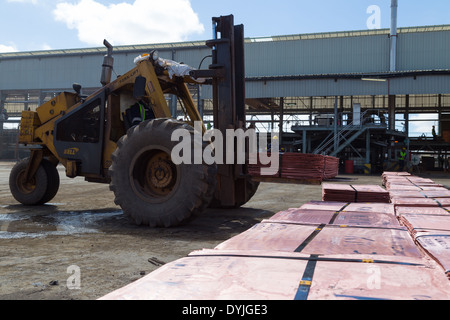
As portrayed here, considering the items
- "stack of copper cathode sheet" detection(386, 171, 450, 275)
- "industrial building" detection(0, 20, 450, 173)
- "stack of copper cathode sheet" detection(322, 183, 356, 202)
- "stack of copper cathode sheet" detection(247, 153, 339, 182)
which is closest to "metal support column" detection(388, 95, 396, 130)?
"industrial building" detection(0, 20, 450, 173)

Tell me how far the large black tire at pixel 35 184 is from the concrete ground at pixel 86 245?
0.26m

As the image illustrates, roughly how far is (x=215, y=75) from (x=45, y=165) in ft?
14.8

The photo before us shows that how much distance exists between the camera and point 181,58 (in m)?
34.2

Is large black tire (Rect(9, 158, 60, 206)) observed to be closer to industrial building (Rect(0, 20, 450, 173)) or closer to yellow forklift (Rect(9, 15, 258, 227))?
yellow forklift (Rect(9, 15, 258, 227))

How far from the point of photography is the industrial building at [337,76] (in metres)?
28.0

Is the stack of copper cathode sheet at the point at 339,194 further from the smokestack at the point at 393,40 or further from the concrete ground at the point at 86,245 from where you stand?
the smokestack at the point at 393,40

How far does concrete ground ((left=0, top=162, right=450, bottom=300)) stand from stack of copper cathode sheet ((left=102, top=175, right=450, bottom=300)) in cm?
105

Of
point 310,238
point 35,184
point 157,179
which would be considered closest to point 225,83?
point 157,179

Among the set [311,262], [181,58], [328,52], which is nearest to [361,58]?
[328,52]

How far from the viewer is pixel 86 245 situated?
443 cm

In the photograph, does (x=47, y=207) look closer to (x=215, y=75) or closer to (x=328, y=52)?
(x=215, y=75)

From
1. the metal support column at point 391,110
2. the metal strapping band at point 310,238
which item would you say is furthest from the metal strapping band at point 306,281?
the metal support column at point 391,110

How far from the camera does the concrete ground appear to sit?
2996 millimetres
